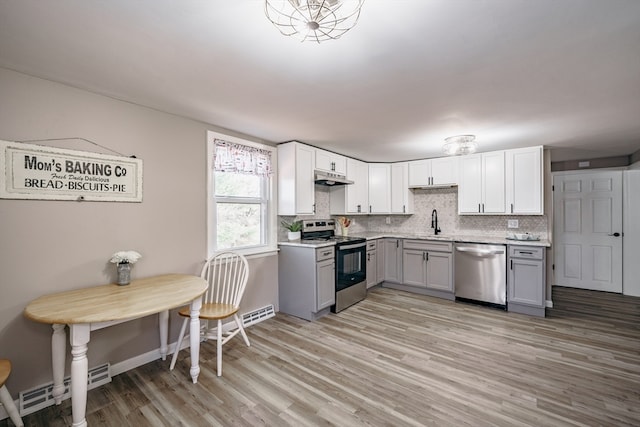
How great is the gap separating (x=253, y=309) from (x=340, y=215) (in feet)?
7.37

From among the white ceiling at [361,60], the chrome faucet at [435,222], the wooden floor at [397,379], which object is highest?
the white ceiling at [361,60]

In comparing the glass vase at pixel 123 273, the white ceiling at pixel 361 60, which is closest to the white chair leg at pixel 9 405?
the glass vase at pixel 123 273

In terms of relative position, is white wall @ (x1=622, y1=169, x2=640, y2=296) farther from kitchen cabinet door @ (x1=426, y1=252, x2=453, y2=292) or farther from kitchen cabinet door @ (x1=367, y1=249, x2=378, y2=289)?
kitchen cabinet door @ (x1=367, y1=249, x2=378, y2=289)

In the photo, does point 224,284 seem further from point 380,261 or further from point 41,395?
point 380,261

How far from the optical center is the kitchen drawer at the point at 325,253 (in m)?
3.40

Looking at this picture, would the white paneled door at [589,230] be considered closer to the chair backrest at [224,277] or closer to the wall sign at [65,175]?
the chair backrest at [224,277]

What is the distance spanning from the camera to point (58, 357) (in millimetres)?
1888

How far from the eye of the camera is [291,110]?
2.56m

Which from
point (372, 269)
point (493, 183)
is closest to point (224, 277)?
point (372, 269)

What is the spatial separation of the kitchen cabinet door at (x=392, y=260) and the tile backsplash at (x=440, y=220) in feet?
2.20

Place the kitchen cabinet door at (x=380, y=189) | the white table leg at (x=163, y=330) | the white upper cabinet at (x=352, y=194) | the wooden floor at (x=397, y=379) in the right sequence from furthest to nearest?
the kitchen cabinet door at (x=380, y=189) < the white upper cabinet at (x=352, y=194) < the white table leg at (x=163, y=330) < the wooden floor at (x=397, y=379)

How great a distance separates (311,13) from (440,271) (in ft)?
13.2

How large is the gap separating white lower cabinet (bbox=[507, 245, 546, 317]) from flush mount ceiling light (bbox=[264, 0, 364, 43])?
144 inches

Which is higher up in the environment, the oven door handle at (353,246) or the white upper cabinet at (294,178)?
the white upper cabinet at (294,178)
